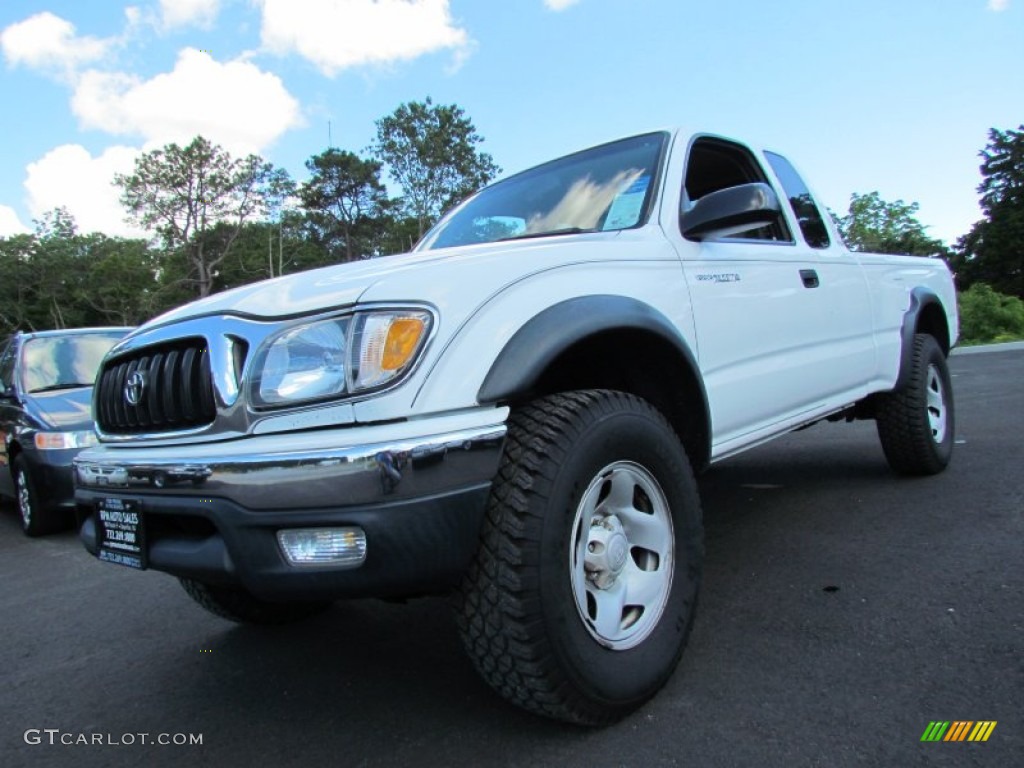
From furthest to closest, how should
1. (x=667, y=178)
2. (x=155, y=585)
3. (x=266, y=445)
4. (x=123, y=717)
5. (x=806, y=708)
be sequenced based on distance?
(x=155, y=585), (x=667, y=178), (x=123, y=717), (x=806, y=708), (x=266, y=445)

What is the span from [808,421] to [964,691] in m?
1.56

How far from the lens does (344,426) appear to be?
1.64 metres

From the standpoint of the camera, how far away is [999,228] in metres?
37.8

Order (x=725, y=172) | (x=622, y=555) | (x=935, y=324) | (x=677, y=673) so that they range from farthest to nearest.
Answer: (x=935, y=324) < (x=725, y=172) < (x=677, y=673) < (x=622, y=555)

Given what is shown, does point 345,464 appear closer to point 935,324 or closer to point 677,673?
point 677,673

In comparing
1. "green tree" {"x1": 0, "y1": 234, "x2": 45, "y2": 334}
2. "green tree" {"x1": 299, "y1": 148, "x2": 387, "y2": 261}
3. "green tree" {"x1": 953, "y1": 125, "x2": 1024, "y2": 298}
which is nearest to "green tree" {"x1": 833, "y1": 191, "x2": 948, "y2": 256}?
"green tree" {"x1": 953, "y1": 125, "x2": 1024, "y2": 298}

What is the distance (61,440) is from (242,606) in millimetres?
3175

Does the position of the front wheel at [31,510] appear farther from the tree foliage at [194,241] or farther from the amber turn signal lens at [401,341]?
the tree foliage at [194,241]

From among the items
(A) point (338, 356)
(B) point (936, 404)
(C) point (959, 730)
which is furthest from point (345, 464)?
(B) point (936, 404)

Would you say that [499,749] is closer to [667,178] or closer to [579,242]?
[579,242]

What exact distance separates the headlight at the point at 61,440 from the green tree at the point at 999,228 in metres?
41.7

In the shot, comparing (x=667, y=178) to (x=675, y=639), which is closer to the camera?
(x=675, y=639)

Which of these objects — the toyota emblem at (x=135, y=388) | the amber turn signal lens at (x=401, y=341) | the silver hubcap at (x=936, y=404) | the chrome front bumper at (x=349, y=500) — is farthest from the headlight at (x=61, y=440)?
the silver hubcap at (x=936, y=404)

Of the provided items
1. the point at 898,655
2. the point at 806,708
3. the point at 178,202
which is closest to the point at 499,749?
the point at 806,708
